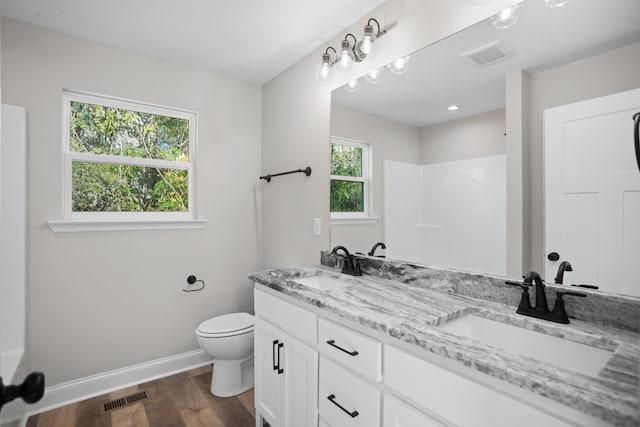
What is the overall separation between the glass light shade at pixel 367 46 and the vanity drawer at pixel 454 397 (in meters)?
1.59

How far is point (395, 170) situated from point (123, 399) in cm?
231

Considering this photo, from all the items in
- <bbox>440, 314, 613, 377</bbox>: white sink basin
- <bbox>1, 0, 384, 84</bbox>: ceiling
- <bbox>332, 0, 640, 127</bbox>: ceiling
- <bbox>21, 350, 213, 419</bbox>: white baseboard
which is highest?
<bbox>1, 0, 384, 84</bbox>: ceiling

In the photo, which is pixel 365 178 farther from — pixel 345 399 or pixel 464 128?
pixel 345 399

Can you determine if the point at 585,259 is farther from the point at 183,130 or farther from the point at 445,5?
the point at 183,130

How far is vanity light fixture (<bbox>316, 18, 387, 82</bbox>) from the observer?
187 centimetres

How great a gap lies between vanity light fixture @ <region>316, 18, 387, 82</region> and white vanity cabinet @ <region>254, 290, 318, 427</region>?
57.1 inches

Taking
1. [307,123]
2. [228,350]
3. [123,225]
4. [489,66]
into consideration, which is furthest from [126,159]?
[489,66]

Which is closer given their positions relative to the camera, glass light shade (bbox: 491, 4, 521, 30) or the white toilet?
glass light shade (bbox: 491, 4, 521, 30)

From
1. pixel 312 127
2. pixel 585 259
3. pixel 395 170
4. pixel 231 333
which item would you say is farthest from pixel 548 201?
pixel 231 333

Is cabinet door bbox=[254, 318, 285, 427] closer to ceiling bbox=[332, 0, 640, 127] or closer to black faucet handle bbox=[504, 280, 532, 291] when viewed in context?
black faucet handle bbox=[504, 280, 532, 291]

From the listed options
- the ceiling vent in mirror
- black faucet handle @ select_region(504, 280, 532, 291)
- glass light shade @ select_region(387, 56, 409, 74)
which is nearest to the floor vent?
black faucet handle @ select_region(504, 280, 532, 291)

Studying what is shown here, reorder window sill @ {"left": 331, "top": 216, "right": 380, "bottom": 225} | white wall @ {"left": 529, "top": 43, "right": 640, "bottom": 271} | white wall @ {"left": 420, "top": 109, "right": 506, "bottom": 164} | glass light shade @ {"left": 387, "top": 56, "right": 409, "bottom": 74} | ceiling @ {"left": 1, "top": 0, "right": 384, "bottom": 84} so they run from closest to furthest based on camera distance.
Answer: white wall @ {"left": 529, "top": 43, "right": 640, "bottom": 271}, white wall @ {"left": 420, "top": 109, "right": 506, "bottom": 164}, glass light shade @ {"left": 387, "top": 56, "right": 409, "bottom": 74}, ceiling @ {"left": 1, "top": 0, "right": 384, "bottom": 84}, window sill @ {"left": 331, "top": 216, "right": 380, "bottom": 225}

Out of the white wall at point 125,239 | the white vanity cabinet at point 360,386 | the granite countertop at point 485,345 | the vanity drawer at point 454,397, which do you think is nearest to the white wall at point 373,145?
the granite countertop at point 485,345

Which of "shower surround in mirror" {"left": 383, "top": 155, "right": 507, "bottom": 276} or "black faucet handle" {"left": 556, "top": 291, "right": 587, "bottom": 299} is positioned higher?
"shower surround in mirror" {"left": 383, "top": 155, "right": 507, "bottom": 276}
